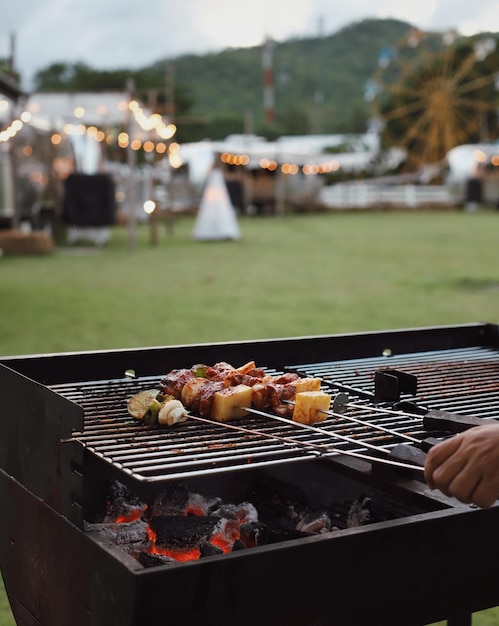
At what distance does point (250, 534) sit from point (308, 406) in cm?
38

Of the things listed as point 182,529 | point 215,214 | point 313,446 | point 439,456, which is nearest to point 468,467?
point 439,456

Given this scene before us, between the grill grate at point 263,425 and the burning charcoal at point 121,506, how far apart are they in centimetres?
15

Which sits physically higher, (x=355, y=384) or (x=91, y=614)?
(x=355, y=384)

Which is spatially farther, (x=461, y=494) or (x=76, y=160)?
(x=76, y=160)

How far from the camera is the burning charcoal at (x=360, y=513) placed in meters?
2.37

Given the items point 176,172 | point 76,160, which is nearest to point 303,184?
point 176,172

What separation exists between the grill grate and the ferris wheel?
42.9 metres

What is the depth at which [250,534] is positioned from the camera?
2.35m

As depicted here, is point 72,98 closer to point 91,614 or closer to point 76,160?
point 76,160

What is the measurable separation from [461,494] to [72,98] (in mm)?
18391

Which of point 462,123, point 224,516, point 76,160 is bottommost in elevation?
point 224,516

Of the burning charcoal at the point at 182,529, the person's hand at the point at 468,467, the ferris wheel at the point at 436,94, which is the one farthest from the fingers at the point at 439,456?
the ferris wheel at the point at 436,94

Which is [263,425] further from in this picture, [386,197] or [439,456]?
[386,197]

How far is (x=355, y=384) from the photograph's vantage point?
2.90m
